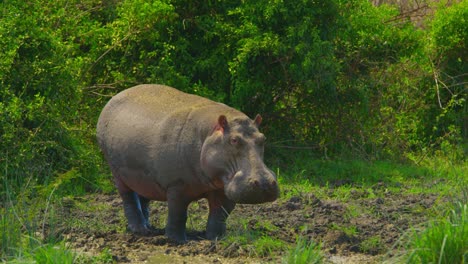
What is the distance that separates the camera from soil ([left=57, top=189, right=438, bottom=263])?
724 cm

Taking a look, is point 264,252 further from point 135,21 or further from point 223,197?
point 135,21

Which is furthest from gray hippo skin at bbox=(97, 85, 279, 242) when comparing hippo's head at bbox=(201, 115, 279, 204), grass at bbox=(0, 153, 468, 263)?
grass at bbox=(0, 153, 468, 263)

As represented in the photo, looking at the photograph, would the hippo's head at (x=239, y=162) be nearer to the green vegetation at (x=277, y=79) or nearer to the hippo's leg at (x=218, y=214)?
the hippo's leg at (x=218, y=214)

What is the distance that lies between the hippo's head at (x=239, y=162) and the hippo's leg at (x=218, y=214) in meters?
0.35

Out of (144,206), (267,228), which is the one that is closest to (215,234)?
(267,228)

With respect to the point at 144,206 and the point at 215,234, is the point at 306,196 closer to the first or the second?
the point at 144,206

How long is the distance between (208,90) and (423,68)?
10.6ft

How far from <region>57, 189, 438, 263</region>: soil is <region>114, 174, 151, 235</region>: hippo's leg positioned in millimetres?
91

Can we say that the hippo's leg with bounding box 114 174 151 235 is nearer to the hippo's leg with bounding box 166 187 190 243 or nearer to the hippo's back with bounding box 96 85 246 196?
the hippo's back with bounding box 96 85 246 196

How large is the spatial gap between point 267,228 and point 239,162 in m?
0.78

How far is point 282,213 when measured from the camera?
8.77 metres

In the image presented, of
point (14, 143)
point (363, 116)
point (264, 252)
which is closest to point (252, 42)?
point (363, 116)

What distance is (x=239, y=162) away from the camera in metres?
7.46

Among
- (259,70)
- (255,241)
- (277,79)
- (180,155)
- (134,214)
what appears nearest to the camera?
(255,241)
